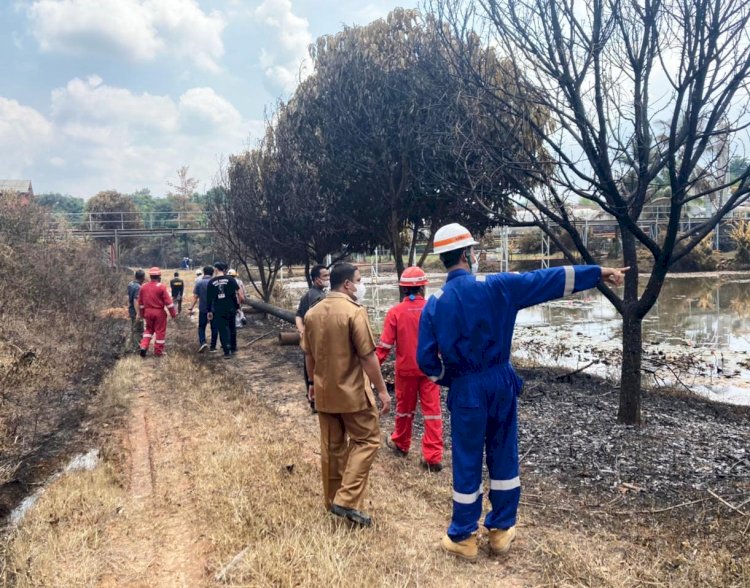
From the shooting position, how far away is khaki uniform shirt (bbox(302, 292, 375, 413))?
3.97m

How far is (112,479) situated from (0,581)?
1.59 m

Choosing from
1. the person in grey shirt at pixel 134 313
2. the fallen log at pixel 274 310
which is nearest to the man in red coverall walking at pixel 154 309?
the person in grey shirt at pixel 134 313

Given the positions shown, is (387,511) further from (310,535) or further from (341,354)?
(341,354)

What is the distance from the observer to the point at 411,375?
5184mm

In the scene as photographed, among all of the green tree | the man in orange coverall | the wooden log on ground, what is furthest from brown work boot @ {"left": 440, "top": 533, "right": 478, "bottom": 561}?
the wooden log on ground

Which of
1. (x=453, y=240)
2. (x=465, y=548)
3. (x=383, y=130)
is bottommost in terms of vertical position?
(x=465, y=548)

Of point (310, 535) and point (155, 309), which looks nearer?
point (310, 535)

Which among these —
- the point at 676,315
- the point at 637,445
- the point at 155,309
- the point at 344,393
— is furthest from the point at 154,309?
the point at 676,315

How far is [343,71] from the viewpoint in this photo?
10133 millimetres

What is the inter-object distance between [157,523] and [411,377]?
2.38 meters

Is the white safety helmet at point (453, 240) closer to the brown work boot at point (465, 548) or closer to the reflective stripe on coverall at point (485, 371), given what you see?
the reflective stripe on coverall at point (485, 371)

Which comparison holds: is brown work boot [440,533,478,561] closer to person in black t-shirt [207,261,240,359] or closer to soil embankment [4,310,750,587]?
soil embankment [4,310,750,587]

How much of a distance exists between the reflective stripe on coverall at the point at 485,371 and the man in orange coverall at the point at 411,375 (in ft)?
4.96

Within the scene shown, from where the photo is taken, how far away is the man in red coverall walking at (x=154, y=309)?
1095 centimetres
